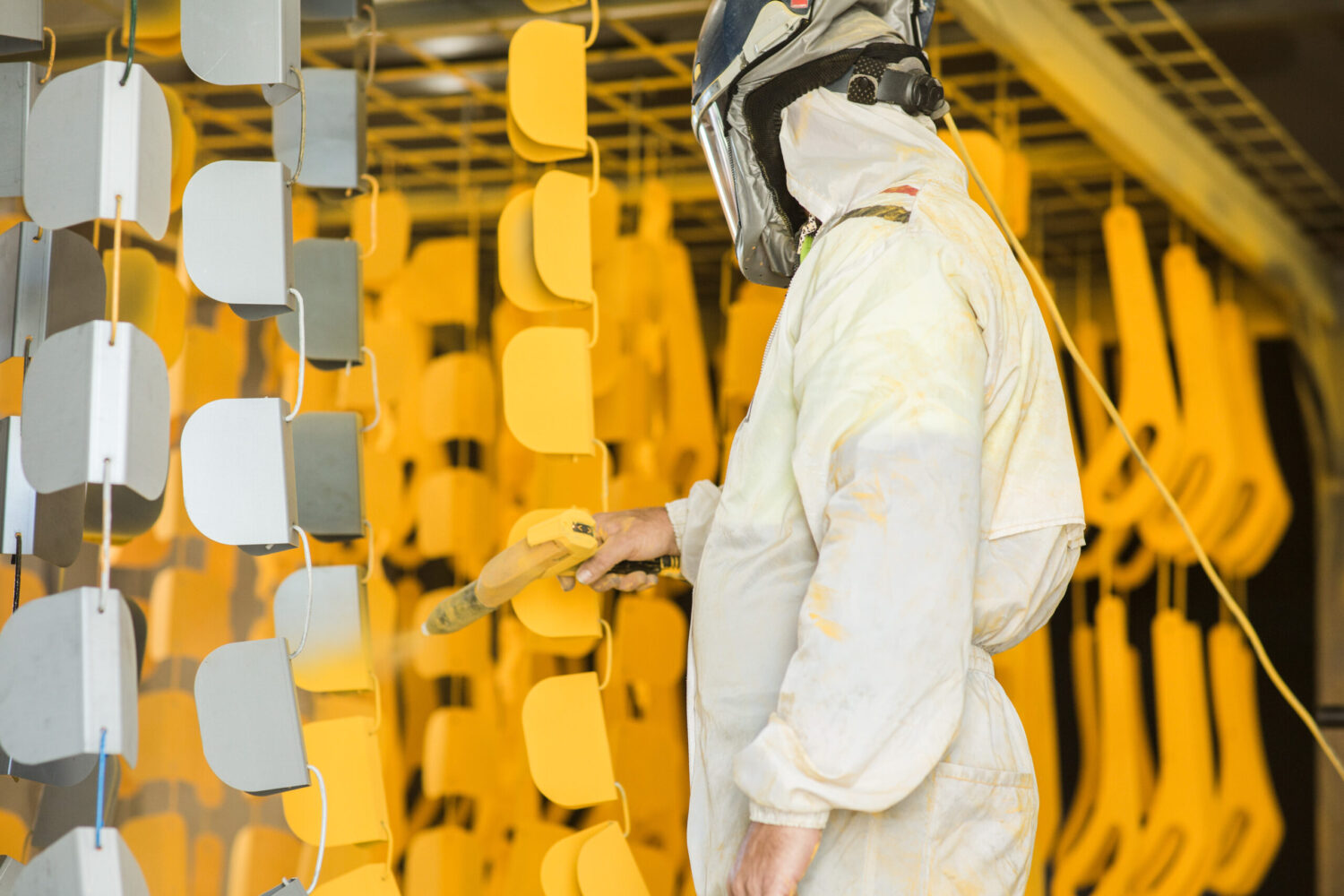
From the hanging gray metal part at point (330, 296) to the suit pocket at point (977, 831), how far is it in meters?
0.84

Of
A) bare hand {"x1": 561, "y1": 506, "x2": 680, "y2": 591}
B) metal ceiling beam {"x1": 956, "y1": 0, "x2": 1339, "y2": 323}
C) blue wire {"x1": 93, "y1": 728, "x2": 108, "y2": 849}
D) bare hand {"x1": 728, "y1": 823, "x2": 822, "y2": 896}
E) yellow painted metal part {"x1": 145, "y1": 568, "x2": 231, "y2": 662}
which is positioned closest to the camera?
blue wire {"x1": 93, "y1": 728, "x2": 108, "y2": 849}

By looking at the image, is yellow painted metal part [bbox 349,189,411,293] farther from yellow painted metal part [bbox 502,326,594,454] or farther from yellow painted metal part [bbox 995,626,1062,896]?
yellow painted metal part [bbox 995,626,1062,896]

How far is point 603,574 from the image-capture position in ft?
5.23

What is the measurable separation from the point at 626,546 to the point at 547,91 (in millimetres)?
554

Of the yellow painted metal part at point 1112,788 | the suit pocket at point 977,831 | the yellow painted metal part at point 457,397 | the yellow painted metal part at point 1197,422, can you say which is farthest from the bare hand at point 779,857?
the yellow painted metal part at point 1197,422

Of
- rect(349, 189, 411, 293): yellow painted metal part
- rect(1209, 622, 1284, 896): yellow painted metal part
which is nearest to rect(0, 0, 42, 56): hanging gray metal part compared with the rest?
rect(349, 189, 411, 293): yellow painted metal part

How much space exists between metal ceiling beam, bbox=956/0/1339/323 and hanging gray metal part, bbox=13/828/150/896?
1.83m

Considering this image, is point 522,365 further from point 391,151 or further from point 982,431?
point 391,151

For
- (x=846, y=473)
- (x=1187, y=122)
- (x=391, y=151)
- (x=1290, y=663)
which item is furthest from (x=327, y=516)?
(x=1290, y=663)

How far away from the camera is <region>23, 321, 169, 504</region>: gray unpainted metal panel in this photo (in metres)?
1.04

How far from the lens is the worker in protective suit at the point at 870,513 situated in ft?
3.69

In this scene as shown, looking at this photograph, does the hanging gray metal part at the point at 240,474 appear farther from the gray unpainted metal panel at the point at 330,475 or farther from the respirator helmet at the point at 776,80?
the respirator helmet at the point at 776,80

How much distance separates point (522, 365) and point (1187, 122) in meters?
2.45

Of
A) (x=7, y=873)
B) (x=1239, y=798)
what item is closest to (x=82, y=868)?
(x=7, y=873)
